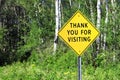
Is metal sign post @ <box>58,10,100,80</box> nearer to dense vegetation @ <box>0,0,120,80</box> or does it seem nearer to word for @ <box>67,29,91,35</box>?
word for @ <box>67,29,91,35</box>

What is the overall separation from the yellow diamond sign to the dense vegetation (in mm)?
5600

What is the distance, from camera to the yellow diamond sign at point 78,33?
10.0 meters

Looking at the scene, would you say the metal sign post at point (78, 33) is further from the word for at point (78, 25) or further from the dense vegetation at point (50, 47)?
the dense vegetation at point (50, 47)

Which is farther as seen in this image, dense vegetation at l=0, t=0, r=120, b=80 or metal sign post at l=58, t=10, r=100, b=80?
dense vegetation at l=0, t=0, r=120, b=80

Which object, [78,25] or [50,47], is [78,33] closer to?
[78,25]

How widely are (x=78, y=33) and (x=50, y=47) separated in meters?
34.6

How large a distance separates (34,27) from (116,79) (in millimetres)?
25128

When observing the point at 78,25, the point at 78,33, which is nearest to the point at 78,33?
the point at 78,33

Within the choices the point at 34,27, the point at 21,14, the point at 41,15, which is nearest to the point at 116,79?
the point at 34,27

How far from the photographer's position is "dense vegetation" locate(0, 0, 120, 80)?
57.9 ft

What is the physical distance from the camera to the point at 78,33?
32.8 feet

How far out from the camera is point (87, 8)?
39.2 meters

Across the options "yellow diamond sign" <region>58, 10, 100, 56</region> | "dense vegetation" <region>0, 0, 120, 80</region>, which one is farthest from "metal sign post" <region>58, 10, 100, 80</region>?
"dense vegetation" <region>0, 0, 120, 80</region>

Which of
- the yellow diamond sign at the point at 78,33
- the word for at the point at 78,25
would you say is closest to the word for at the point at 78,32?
the yellow diamond sign at the point at 78,33
